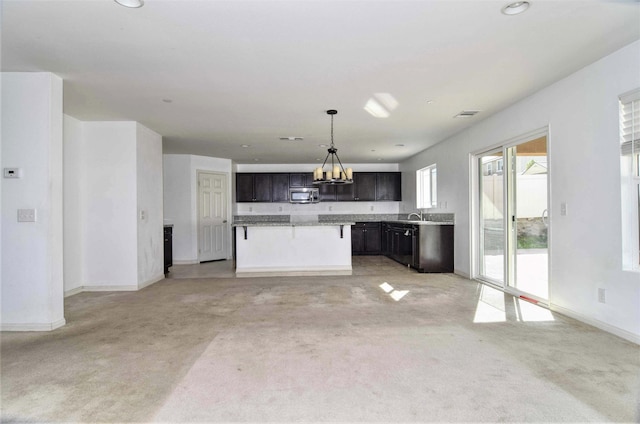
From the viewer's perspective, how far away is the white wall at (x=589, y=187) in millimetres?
3012

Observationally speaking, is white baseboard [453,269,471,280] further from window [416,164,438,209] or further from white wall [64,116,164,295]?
white wall [64,116,164,295]

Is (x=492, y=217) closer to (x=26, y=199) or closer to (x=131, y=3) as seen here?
(x=131, y=3)

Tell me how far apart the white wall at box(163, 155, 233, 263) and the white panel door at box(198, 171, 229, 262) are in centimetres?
14

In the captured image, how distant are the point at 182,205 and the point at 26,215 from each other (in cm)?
436

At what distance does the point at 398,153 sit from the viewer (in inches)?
314

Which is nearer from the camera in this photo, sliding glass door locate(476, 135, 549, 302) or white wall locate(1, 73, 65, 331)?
white wall locate(1, 73, 65, 331)

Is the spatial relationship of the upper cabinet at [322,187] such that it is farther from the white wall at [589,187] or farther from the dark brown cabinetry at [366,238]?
the white wall at [589,187]

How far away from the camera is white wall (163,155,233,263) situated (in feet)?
25.5

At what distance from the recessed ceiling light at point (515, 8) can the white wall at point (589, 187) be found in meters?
1.31

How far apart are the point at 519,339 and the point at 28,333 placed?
14.4 ft

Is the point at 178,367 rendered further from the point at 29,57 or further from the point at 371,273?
the point at 371,273

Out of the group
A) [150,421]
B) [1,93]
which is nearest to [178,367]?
[150,421]

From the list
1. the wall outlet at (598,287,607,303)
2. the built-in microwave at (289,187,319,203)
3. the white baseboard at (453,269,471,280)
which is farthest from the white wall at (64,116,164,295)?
the wall outlet at (598,287,607,303)

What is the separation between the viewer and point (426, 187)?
7.96 m
